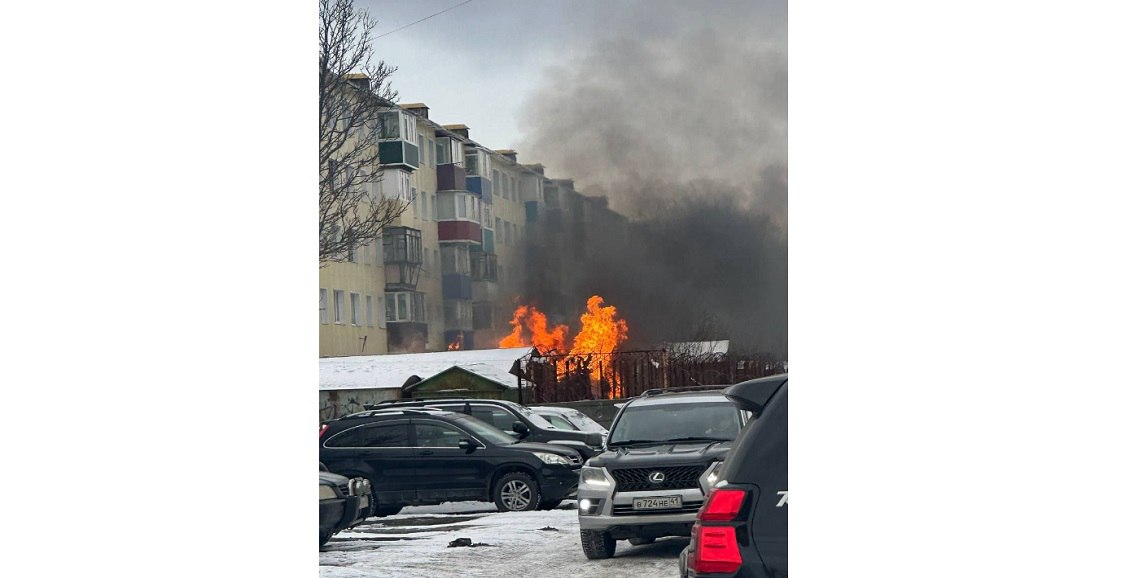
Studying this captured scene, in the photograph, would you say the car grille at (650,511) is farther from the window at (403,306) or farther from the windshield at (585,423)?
the window at (403,306)

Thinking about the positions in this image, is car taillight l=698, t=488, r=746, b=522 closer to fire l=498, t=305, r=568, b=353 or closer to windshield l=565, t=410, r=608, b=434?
windshield l=565, t=410, r=608, b=434

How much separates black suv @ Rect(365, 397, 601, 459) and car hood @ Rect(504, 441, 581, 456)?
3 centimetres

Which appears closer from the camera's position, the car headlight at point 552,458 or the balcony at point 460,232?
the car headlight at point 552,458

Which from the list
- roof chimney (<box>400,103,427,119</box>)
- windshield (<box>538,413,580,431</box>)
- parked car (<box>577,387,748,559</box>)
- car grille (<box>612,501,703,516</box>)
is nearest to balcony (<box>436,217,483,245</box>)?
roof chimney (<box>400,103,427,119</box>)

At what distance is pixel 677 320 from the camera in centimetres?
810

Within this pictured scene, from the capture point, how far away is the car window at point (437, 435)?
29.0 feet

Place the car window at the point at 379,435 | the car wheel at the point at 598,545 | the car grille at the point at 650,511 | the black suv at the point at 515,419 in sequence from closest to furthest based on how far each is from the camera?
the car grille at the point at 650,511, the car wheel at the point at 598,545, the black suv at the point at 515,419, the car window at the point at 379,435

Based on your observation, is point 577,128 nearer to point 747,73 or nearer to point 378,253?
point 747,73

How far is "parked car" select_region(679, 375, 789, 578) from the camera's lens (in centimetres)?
381

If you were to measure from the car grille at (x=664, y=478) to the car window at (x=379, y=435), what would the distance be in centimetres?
210

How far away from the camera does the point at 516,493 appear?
8.60 meters

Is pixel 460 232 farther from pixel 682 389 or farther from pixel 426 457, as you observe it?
pixel 682 389

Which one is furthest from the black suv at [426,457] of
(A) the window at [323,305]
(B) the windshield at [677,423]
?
(B) the windshield at [677,423]

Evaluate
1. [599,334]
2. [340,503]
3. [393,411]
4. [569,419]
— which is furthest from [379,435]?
[599,334]
